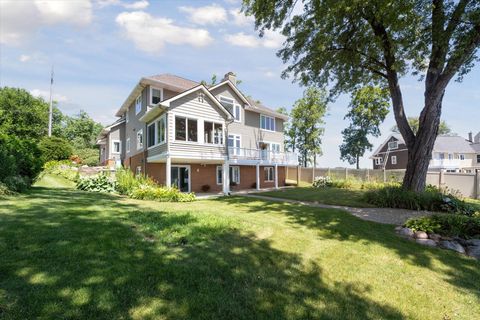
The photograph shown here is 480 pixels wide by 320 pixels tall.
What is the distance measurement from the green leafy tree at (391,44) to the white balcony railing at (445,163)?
35.4 m

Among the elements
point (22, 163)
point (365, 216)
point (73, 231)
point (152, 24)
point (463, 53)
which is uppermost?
point (152, 24)

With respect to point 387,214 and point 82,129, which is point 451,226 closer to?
point 387,214

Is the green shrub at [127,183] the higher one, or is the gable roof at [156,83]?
the gable roof at [156,83]

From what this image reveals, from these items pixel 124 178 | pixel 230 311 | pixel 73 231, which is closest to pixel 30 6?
pixel 124 178

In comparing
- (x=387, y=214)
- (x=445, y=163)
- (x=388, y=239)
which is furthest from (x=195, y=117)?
(x=445, y=163)

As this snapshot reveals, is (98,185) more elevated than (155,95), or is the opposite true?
(155,95)

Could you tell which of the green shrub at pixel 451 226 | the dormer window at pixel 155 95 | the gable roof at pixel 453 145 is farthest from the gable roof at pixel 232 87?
the gable roof at pixel 453 145

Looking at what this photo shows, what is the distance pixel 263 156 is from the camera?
2184 centimetres

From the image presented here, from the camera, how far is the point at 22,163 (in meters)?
10.8

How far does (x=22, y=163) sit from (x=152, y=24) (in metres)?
7.80

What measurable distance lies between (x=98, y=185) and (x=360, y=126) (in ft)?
137

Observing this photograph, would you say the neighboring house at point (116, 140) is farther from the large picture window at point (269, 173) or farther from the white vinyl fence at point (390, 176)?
the white vinyl fence at point (390, 176)

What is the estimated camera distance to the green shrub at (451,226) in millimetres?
6621

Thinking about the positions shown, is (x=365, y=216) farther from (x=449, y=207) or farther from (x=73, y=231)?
(x=73, y=231)
